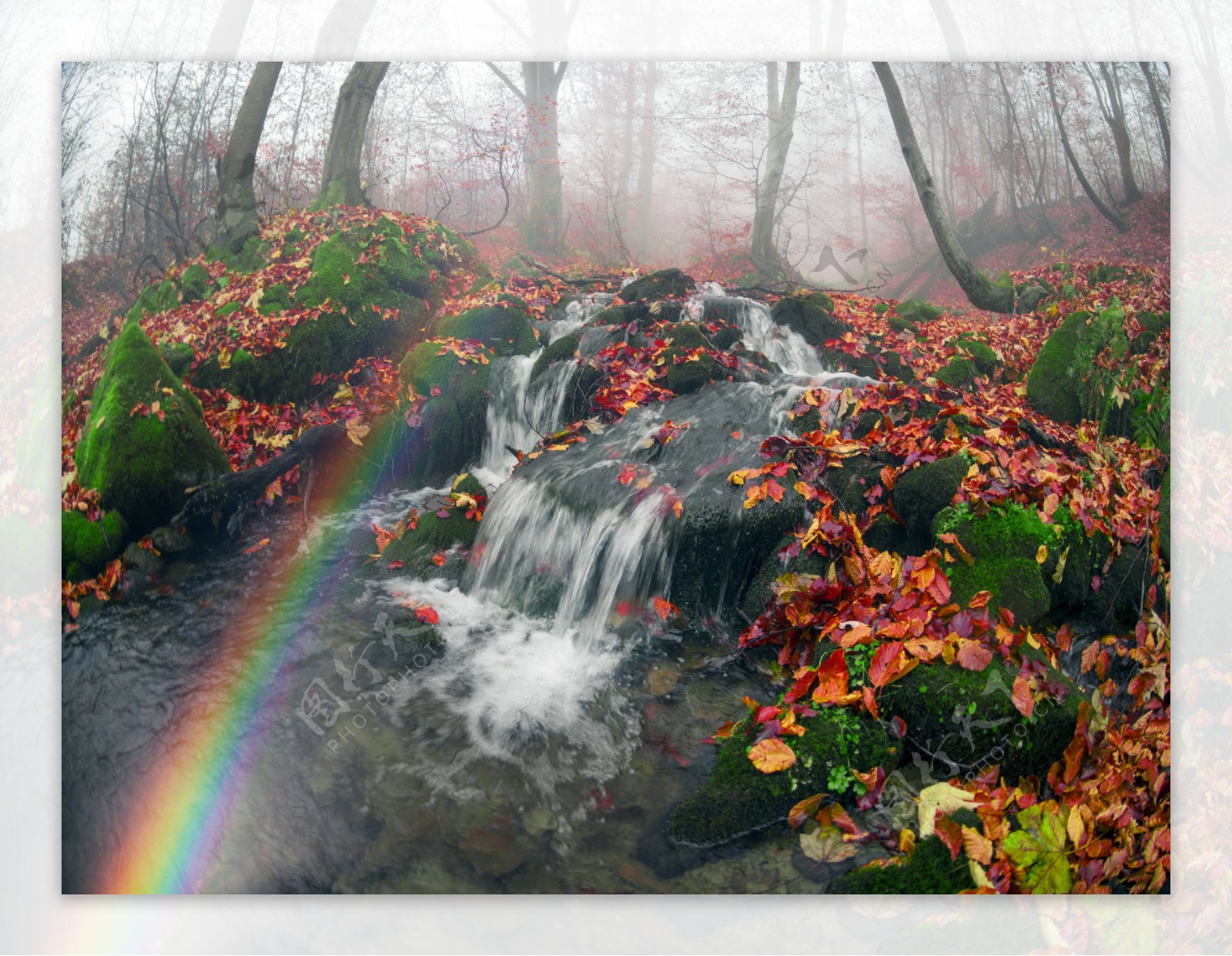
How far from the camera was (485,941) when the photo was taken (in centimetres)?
271

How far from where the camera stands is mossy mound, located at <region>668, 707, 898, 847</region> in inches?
94.4

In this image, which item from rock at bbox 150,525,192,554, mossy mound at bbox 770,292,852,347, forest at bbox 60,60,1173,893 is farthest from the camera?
mossy mound at bbox 770,292,852,347

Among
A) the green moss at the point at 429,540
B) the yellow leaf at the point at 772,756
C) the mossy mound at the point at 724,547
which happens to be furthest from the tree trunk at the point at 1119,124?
the green moss at the point at 429,540

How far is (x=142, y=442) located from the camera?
3316mm

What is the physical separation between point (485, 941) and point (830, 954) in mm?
1254

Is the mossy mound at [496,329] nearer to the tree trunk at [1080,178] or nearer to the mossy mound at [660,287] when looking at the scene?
the mossy mound at [660,287]

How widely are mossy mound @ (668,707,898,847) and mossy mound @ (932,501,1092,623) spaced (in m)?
0.63

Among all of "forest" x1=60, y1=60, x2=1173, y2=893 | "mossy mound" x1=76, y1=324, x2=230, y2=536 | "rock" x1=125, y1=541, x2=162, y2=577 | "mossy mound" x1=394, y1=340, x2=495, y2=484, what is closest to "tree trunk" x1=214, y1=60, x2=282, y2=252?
"forest" x1=60, y1=60, x2=1173, y2=893

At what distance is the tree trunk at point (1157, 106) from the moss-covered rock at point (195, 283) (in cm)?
428

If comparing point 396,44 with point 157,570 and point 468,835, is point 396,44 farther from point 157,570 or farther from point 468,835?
point 468,835

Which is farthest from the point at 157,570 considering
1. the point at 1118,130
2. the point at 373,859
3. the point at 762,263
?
the point at 1118,130

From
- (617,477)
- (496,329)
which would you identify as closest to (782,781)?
(617,477)

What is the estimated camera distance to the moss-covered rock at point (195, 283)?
3.47m

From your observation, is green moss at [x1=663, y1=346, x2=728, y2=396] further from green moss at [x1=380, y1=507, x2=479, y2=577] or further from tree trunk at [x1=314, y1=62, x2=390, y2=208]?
tree trunk at [x1=314, y1=62, x2=390, y2=208]
